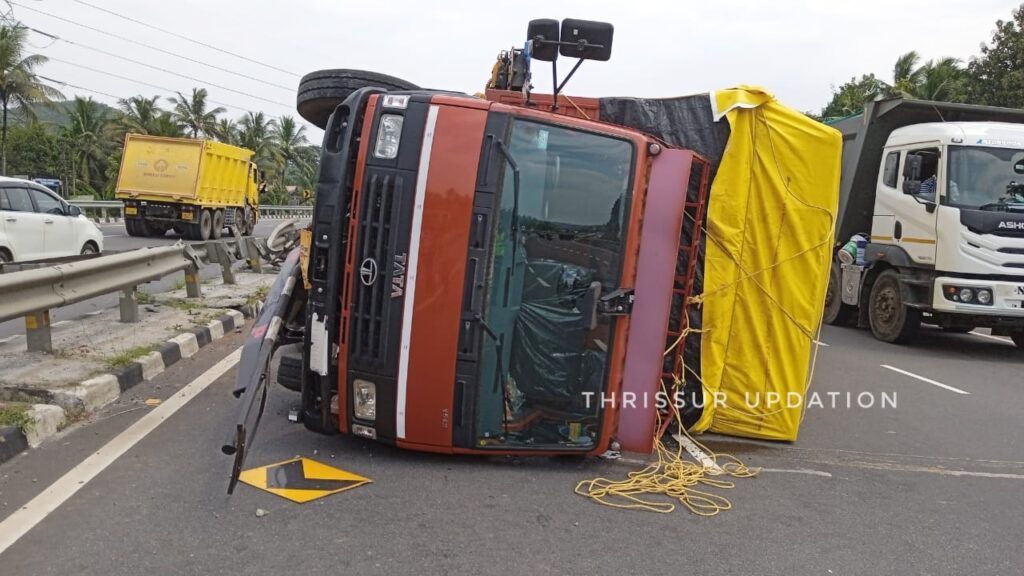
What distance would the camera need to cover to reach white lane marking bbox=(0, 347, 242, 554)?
10.4 feet

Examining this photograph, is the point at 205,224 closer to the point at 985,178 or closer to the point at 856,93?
the point at 985,178

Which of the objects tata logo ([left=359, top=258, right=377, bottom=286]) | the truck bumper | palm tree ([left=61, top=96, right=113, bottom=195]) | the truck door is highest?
palm tree ([left=61, top=96, right=113, bottom=195])

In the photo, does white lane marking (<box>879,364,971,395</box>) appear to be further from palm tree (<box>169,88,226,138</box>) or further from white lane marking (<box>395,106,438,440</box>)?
palm tree (<box>169,88,226,138</box>)

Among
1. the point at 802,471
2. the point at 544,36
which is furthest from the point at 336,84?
the point at 802,471

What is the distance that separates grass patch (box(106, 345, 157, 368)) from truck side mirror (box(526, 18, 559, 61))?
397cm

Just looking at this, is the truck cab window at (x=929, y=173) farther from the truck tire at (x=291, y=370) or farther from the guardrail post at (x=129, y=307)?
the guardrail post at (x=129, y=307)

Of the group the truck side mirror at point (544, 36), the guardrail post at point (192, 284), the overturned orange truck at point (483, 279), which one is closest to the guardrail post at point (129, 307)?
the guardrail post at point (192, 284)

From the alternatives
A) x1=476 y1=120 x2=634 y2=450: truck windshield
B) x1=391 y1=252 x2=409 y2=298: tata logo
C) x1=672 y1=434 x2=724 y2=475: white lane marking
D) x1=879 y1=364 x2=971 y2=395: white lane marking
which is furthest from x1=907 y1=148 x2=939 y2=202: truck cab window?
x1=391 y1=252 x2=409 y2=298: tata logo

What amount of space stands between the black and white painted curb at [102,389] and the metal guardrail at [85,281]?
0.70 meters

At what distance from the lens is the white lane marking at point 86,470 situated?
3.18m

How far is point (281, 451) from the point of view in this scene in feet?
13.9

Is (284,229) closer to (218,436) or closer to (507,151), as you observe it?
(218,436)

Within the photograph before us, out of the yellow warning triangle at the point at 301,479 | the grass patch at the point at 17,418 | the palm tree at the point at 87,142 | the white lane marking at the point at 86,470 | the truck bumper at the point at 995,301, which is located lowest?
the white lane marking at the point at 86,470

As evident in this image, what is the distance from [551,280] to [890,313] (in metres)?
7.30
